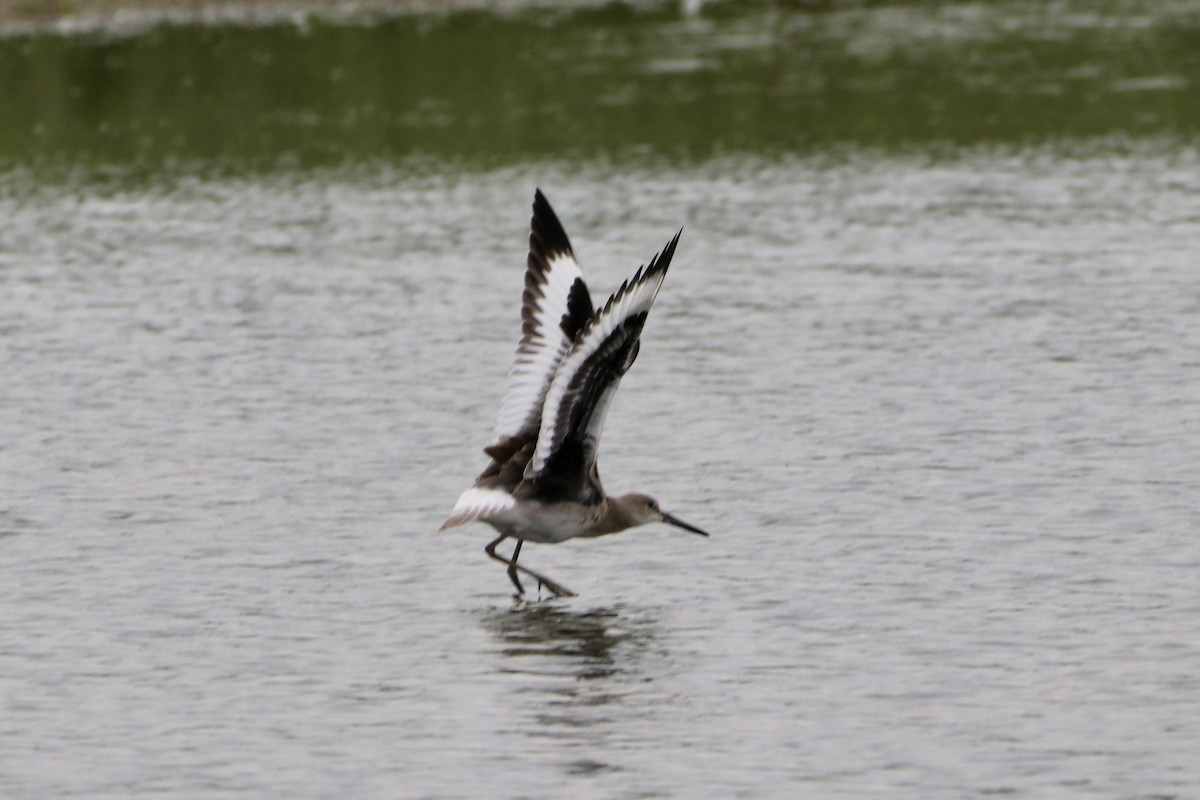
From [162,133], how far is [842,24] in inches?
644

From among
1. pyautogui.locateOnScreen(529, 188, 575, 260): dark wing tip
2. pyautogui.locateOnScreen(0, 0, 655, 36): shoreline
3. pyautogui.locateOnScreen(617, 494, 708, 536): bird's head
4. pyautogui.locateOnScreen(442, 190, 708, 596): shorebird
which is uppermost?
pyautogui.locateOnScreen(0, 0, 655, 36): shoreline

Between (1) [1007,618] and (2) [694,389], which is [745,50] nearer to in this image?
(2) [694,389]

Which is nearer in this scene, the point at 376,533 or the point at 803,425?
the point at 376,533

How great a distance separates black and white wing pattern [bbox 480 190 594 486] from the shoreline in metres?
37.6

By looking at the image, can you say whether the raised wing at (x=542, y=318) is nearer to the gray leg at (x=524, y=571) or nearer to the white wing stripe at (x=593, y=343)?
the white wing stripe at (x=593, y=343)

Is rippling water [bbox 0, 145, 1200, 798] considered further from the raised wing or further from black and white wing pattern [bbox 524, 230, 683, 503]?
the raised wing

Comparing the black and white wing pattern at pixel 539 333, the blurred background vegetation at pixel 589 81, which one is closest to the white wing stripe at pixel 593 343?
the black and white wing pattern at pixel 539 333

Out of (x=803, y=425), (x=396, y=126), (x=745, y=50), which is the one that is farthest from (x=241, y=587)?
(x=745, y=50)

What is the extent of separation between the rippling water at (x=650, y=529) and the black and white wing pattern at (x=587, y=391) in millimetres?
705

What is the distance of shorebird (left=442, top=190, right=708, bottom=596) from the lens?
1141cm

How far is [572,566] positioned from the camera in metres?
13.0

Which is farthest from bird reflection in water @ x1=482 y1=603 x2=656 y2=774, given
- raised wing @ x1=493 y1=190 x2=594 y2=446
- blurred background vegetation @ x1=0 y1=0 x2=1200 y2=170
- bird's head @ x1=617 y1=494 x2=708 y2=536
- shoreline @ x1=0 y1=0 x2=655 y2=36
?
shoreline @ x1=0 y1=0 x2=655 y2=36

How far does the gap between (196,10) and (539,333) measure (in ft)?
131

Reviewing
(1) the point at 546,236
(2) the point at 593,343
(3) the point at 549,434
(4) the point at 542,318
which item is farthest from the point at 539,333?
(2) the point at 593,343
